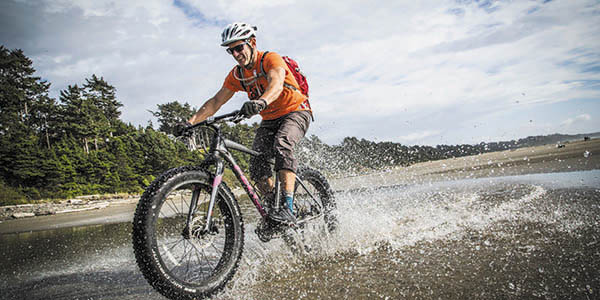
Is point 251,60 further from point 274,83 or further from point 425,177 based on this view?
point 425,177

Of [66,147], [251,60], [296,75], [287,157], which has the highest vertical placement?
[66,147]

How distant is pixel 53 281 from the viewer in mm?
3670

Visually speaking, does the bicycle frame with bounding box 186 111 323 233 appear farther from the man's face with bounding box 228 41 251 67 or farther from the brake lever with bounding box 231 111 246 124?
the man's face with bounding box 228 41 251 67

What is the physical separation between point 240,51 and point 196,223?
1.89 meters

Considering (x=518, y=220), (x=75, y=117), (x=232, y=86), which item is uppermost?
(x=75, y=117)

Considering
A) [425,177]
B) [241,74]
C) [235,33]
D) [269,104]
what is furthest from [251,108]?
[425,177]

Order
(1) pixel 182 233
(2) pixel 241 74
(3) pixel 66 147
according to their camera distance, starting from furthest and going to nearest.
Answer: (3) pixel 66 147, (2) pixel 241 74, (1) pixel 182 233

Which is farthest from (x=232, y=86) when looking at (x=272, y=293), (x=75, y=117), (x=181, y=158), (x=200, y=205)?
(x=75, y=117)

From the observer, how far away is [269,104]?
10.7 ft

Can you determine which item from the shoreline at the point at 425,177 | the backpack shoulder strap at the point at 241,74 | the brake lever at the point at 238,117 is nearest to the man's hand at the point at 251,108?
the brake lever at the point at 238,117

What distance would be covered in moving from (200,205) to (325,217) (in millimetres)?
2175

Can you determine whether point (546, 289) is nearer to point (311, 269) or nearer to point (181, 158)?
point (311, 269)

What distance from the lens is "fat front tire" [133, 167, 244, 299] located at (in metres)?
2.21

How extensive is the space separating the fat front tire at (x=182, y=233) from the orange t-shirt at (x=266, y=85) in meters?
1.34
